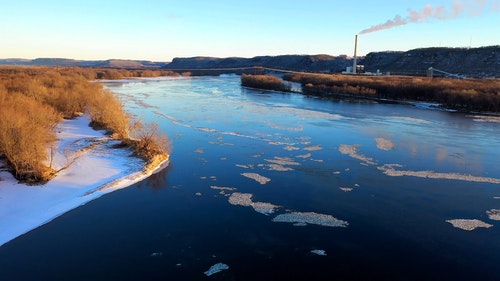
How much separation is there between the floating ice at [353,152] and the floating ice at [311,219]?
453 centimetres

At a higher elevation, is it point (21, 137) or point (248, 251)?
point (21, 137)

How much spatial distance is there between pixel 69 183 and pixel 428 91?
29032 millimetres

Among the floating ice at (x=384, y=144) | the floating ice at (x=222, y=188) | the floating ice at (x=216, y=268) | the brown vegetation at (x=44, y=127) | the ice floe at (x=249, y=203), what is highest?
the brown vegetation at (x=44, y=127)

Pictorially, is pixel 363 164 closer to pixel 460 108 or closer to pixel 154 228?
pixel 154 228

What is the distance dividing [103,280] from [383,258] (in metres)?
4.29

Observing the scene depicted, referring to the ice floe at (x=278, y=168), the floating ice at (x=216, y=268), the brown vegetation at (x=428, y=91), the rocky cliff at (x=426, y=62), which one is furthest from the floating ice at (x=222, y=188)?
the rocky cliff at (x=426, y=62)

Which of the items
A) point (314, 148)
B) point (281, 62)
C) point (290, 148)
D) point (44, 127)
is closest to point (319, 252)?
point (290, 148)

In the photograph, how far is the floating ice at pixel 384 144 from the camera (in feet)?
45.1

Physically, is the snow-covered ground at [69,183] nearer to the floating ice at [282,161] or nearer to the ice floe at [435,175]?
the floating ice at [282,161]

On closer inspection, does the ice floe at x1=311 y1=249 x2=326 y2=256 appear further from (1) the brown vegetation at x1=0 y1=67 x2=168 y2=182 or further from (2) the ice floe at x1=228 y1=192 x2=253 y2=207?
(1) the brown vegetation at x1=0 y1=67 x2=168 y2=182

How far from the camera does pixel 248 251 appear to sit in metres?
6.43

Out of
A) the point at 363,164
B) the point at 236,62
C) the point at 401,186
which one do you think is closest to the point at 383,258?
the point at 401,186

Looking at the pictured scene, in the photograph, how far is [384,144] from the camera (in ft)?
46.7

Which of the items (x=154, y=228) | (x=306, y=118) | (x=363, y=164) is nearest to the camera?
(x=154, y=228)
